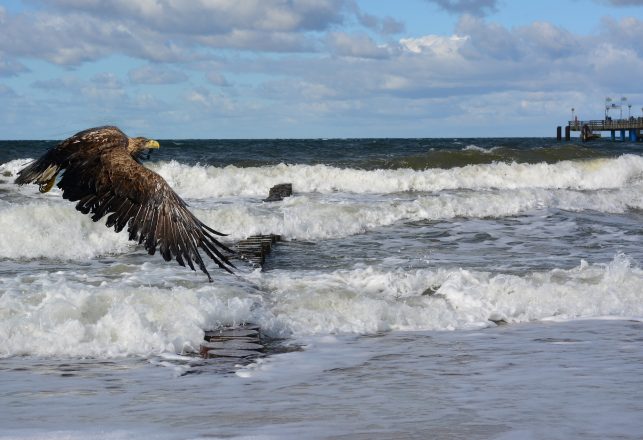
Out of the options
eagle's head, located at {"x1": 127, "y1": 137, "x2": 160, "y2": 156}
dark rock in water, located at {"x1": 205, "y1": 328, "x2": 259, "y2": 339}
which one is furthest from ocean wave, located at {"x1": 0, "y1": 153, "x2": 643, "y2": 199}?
eagle's head, located at {"x1": 127, "y1": 137, "x2": 160, "y2": 156}

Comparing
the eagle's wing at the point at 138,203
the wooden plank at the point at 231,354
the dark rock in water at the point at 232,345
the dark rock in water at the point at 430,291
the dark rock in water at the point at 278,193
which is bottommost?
the wooden plank at the point at 231,354

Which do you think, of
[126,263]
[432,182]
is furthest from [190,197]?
[126,263]

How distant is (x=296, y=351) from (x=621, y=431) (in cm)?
312

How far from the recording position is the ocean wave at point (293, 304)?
25.7 feet

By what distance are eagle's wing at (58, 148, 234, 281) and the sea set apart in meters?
0.96

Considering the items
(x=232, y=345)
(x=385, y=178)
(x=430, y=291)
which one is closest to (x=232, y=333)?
(x=232, y=345)

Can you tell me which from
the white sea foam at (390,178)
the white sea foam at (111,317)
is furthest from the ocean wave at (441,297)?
the white sea foam at (390,178)

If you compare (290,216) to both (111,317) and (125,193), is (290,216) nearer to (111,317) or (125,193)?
(111,317)

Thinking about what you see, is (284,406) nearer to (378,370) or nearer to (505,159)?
(378,370)

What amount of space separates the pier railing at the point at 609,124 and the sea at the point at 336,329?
4842cm

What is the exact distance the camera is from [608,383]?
6184mm

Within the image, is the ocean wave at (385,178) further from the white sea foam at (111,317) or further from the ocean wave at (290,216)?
the white sea foam at (111,317)

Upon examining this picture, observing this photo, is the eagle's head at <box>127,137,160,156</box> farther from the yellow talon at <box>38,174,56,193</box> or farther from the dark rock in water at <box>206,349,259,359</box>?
the dark rock in water at <box>206,349,259,359</box>

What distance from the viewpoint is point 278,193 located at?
1988cm
